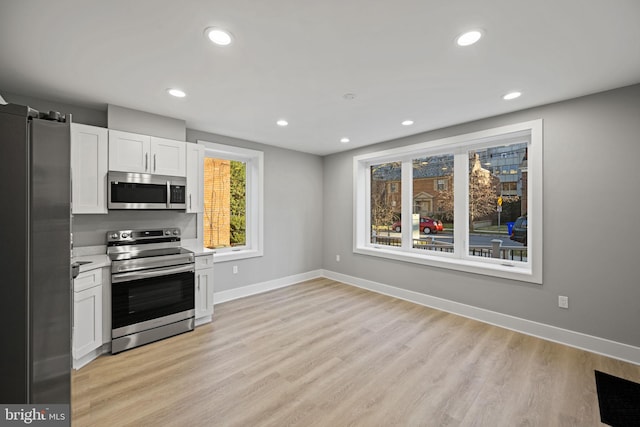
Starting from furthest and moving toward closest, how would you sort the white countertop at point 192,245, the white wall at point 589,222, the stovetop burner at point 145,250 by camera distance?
the white countertop at point 192,245 → the stovetop burner at point 145,250 → the white wall at point 589,222

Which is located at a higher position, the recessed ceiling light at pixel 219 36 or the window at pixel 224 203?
the recessed ceiling light at pixel 219 36

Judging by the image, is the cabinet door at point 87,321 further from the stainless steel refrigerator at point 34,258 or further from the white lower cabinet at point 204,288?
the stainless steel refrigerator at point 34,258

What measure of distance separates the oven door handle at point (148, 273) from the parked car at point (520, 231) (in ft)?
13.1

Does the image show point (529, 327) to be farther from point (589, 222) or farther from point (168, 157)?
point (168, 157)

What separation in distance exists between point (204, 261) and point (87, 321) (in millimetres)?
1201

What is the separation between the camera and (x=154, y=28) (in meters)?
1.76

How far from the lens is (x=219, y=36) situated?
1.82 m

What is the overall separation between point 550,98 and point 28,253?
410 cm

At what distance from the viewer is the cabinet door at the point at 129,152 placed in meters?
2.94

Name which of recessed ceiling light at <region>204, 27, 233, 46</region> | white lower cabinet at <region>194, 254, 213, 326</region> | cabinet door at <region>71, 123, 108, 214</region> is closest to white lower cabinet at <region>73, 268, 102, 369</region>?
cabinet door at <region>71, 123, 108, 214</region>

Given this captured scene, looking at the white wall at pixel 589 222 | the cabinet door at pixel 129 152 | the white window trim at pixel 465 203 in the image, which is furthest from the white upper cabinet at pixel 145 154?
the white wall at pixel 589 222

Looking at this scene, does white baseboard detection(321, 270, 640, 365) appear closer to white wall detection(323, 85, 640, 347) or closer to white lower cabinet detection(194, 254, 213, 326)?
white wall detection(323, 85, 640, 347)

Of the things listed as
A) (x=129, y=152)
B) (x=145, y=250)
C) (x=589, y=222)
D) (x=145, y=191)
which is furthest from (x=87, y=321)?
(x=589, y=222)

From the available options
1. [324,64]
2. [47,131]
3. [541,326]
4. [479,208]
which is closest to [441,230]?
[479,208]
